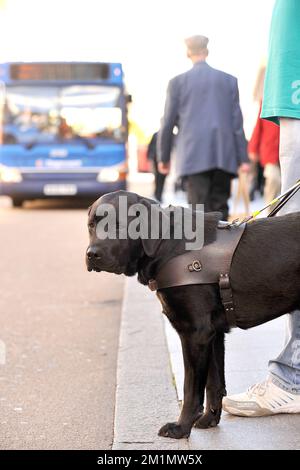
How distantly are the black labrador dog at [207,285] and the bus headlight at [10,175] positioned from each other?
1494 cm

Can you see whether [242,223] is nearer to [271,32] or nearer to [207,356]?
[207,356]

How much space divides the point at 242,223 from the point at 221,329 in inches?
17.8

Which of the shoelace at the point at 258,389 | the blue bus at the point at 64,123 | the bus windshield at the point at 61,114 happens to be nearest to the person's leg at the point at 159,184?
the blue bus at the point at 64,123

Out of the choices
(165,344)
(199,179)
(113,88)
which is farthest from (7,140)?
(165,344)

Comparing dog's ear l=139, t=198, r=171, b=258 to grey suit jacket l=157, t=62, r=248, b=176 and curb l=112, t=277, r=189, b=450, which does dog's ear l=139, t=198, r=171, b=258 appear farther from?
grey suit jacket l=157, t=62, r=248, b=176

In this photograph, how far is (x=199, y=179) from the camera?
7.88m

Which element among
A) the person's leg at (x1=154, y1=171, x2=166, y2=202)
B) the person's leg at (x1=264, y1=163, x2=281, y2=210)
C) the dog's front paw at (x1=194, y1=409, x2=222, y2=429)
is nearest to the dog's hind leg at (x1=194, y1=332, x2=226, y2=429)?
the dog's front paw at (x1=194, y1=409, x2=222, y2=429)

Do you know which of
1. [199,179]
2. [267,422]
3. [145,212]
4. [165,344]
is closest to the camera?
[145,212]

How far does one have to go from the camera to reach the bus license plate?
61.4 feet

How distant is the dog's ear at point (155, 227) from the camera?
3.70m

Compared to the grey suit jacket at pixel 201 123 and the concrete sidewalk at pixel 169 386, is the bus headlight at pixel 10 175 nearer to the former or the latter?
the grey suit jacket at pixel 201 123

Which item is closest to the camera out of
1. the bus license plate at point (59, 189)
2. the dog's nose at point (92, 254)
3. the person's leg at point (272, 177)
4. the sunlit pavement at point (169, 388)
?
the dog's nose at point (92, 254)

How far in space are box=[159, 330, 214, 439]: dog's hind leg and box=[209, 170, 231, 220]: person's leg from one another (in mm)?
4158
